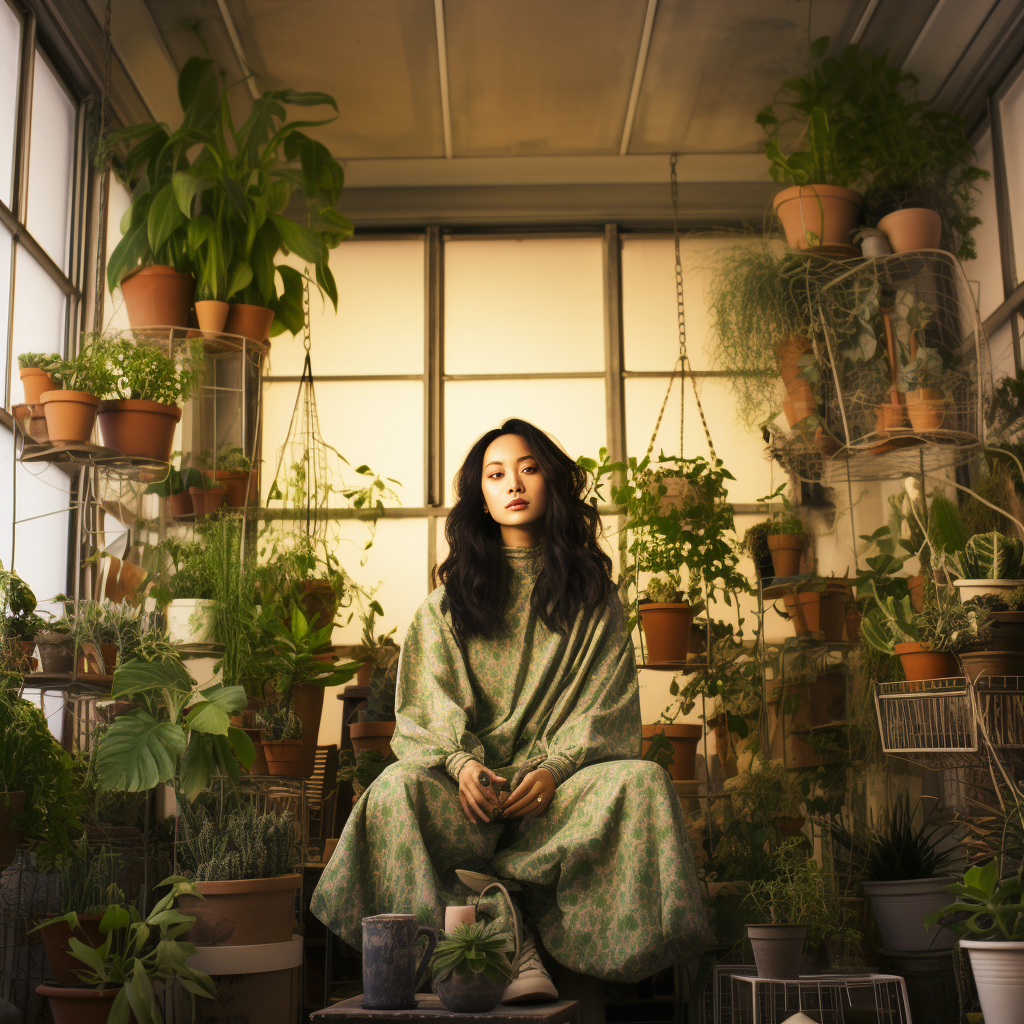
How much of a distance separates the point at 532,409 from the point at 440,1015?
3600 mm

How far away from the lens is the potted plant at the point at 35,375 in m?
3.00

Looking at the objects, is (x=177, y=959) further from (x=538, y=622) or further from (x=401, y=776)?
(x=538, y=622)

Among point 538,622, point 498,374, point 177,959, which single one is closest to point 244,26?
point 498,374

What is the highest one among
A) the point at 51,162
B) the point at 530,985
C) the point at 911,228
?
the point at 51,162

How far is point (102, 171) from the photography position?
396cm

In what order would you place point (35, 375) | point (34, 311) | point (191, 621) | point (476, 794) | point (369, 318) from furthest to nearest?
point (369, 318)
point (34, 311)
point (191, 621)
point (35, 375)
point (476, 794)

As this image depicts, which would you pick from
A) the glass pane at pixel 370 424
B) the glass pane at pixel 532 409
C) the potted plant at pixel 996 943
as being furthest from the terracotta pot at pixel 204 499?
the potted plant at pixel 996 943

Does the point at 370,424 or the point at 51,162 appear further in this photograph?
the point at 370,424

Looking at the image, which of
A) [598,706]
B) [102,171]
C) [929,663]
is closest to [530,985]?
[598,706]

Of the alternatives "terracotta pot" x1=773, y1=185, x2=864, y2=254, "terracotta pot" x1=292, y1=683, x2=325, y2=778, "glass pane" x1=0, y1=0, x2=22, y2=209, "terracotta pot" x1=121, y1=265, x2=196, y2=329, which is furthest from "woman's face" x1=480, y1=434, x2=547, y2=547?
"glass pane" x1=0, y1=0, x2=22, y2=209

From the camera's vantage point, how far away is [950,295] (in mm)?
3863

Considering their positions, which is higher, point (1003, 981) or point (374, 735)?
point (374, 735)

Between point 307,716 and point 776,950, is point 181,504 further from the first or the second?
point 776,950

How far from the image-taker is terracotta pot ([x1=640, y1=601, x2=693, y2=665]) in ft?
12.6
